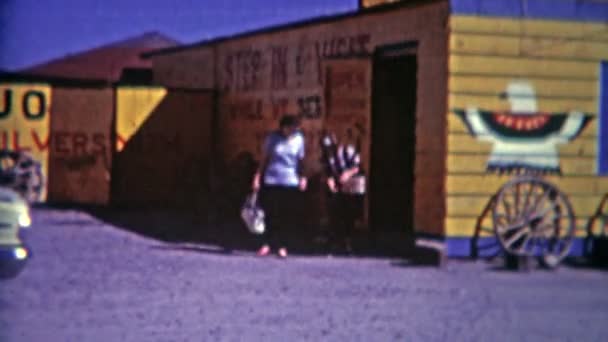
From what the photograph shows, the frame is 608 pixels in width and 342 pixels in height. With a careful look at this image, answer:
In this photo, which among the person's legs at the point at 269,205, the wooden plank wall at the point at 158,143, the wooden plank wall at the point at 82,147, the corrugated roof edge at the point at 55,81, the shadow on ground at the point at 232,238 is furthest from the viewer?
the wooden plank wall at the point at 158,143

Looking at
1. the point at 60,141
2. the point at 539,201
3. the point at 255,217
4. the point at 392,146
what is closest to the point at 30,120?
the point at 60,141

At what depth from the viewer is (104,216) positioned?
62.7ft

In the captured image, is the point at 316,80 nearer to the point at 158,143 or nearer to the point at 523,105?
the point at 523,105

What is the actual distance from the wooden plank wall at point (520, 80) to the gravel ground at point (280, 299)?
41.6 inches

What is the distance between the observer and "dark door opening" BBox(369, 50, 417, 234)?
15.6 metres

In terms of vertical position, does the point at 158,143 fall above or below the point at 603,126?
below

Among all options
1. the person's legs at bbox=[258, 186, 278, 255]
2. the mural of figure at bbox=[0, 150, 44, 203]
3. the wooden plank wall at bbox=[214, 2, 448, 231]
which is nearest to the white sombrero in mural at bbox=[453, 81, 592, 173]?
the wooden plank wall at bbox=[214, 2, 448, 231]

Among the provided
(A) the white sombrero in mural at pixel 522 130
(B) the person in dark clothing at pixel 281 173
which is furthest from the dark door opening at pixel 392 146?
(B) the person in dark clothing at pixel 281 173

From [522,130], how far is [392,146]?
302cm

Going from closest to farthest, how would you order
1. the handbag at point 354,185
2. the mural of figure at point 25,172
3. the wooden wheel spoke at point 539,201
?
1. the wooden wheel spoke at point 539,201
2. the handbag at point 354,185
3. the mural of figure at point 25,172

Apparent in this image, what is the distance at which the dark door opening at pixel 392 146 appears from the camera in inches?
616

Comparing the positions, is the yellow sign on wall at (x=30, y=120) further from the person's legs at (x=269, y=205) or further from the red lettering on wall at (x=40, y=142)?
the person's legs at (x=269, y=205)

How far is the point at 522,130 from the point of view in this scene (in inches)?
517

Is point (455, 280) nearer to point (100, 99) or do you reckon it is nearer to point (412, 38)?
point (412, 38)
